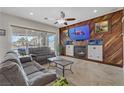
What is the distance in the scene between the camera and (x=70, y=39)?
7.32 m

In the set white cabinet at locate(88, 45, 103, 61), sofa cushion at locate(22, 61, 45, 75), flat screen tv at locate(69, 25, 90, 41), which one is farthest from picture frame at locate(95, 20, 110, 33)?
sofa cushion at locate(22, 61, 45, 75)

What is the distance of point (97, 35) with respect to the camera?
553 cm

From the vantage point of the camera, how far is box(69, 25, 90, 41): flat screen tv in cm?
618

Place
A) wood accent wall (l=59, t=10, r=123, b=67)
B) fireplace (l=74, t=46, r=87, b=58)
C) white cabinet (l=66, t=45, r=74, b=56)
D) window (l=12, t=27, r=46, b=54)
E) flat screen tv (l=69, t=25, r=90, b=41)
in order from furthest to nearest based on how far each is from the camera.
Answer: white cabinet (l=66, t=45, r=74, b=56) → fireplace (l=74, t=46, r=87, b=58) → flat screen tv (l=69, t=25, r=90, b=41) → window (l=12, t=27, r=46, b=54) → wood accent wall (l=59, t=10, r=123, b=67)

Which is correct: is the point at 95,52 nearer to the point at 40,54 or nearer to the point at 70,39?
the point at 70,39

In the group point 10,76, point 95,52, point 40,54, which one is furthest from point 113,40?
point 10,76

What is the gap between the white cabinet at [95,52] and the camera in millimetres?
5266

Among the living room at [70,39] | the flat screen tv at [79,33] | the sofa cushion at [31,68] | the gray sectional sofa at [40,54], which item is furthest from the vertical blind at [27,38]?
the sofa cushion at [31,68]

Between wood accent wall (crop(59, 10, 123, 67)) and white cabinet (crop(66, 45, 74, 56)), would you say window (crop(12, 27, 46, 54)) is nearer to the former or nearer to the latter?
white cabinet (crop(66, 45, 74, 56))

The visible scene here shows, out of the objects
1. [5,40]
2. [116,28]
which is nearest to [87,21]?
[116,28]

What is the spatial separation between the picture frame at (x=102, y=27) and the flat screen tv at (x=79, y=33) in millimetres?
661
